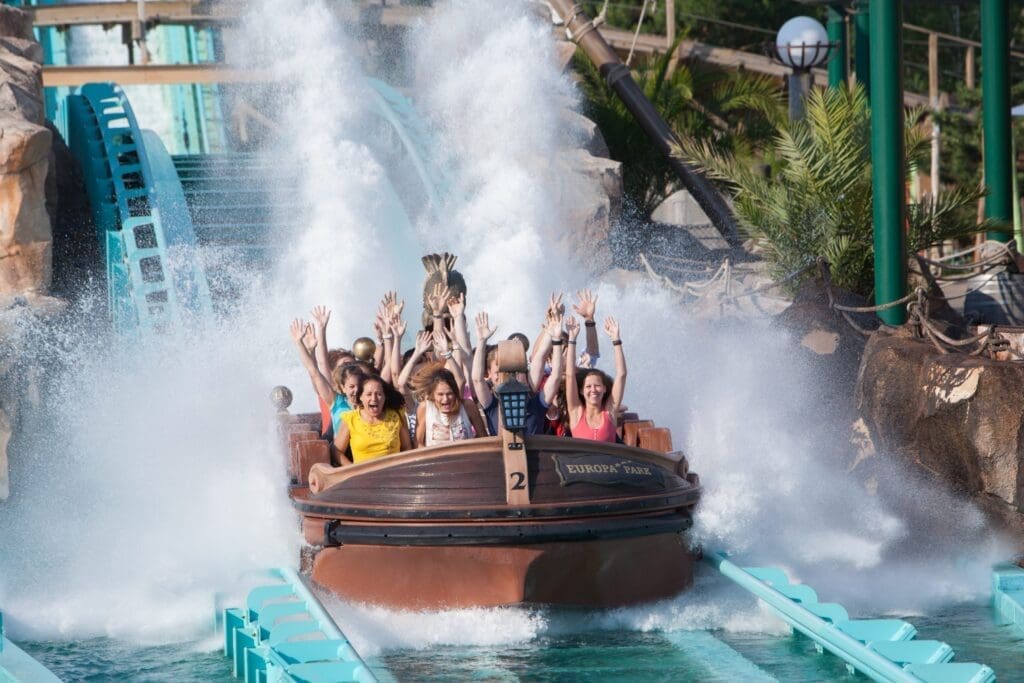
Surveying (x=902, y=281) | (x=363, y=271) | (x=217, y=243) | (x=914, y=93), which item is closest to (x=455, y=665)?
(x=902, y=281)

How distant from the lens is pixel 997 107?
14.7 m

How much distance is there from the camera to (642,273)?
1586cm

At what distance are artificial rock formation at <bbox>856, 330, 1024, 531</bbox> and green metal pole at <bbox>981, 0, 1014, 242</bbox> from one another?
14.3 feet

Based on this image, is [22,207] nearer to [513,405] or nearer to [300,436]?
[300,436]

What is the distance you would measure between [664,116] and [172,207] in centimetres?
668

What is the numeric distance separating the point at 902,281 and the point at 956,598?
4.05 metres

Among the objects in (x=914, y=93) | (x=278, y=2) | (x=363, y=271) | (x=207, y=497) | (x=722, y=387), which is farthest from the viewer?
(x=914, y=93)

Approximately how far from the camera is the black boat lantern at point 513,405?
709 cm

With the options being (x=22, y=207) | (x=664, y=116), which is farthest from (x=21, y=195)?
(x=664, y=116)

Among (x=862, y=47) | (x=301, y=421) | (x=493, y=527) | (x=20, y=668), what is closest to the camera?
(x=20, y=668)

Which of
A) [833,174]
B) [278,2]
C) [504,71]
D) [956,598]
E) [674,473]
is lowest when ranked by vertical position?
[956,598]

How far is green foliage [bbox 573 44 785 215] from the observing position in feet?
64.3

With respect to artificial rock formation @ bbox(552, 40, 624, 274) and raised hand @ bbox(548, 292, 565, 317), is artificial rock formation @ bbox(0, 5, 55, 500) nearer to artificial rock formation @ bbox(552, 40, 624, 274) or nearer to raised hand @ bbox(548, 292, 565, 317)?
artificial rock formation @ bbox(552, 40, 624, 274)

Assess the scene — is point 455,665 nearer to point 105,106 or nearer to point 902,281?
point 902,281
